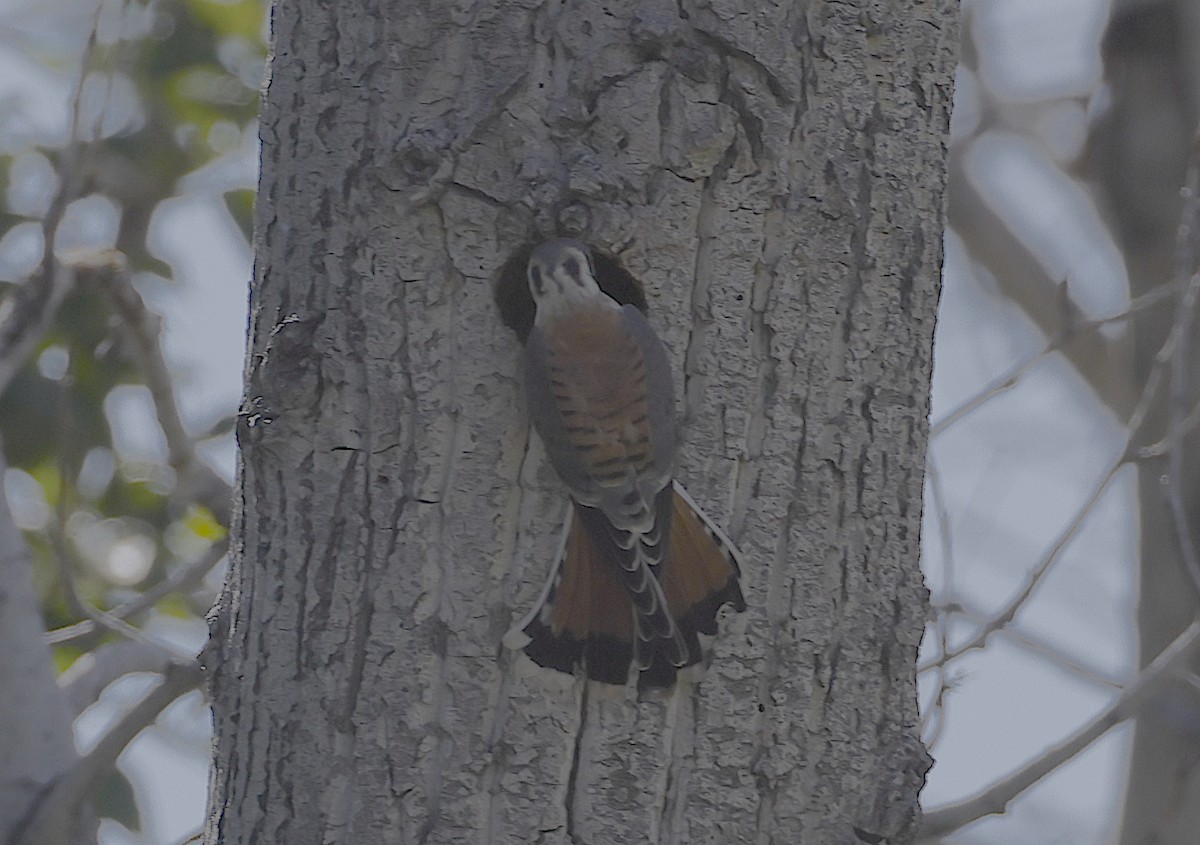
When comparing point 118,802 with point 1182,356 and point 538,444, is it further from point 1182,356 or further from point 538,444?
point 1182,356

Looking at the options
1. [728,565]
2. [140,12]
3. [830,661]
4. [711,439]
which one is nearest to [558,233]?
[711,439]

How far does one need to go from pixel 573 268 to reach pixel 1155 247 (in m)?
3.04

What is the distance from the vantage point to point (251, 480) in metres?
1.86

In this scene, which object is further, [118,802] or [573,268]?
[118,802]

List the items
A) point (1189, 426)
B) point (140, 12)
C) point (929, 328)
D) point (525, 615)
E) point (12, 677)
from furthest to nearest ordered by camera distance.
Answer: point (140, 12)
point (1189, 426)
point (12, 677)
point (929, 328)
point (525, 615)

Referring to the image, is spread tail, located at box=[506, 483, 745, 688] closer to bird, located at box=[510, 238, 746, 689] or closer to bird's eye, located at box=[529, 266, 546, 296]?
bird, located at box=[510, 238, 746, 689]

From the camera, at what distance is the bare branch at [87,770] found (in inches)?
96.3

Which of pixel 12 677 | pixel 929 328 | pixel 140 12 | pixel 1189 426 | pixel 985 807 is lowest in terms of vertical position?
pixel 12 677

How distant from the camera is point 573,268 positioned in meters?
1.74

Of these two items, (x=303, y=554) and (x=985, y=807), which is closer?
(x=303, y=554)

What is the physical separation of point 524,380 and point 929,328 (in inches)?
21.6

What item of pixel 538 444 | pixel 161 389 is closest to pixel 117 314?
pixel 161 389

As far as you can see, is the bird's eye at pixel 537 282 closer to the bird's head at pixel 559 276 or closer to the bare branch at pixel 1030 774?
the bird's head at pixel 559 276

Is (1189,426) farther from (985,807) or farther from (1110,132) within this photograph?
(1110,132)
